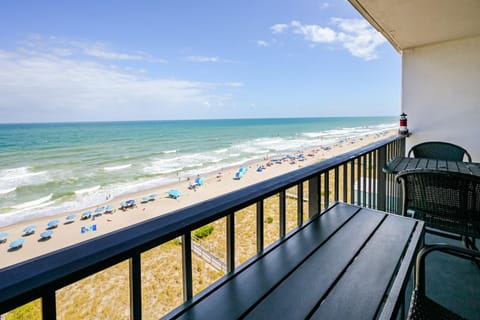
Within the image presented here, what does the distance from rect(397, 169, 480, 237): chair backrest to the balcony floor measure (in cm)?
38

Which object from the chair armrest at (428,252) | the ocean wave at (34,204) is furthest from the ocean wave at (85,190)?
the chair armrest at (428,252)

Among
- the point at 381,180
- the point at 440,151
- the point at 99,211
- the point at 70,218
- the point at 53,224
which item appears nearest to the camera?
the point at 381,180

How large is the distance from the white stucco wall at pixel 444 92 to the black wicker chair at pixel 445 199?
2.34 m

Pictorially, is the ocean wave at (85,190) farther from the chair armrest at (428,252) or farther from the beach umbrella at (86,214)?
the chair armrest at (428,252)

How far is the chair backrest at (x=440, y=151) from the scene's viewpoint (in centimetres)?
254

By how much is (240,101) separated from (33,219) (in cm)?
3141

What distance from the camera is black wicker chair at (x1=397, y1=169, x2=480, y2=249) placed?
136 cm

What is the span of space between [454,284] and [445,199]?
23.8 inches

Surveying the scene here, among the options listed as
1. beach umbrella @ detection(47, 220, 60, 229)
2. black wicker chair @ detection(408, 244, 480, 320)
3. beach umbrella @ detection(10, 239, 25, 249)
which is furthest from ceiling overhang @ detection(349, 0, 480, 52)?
beach umbrella @ detection(47, 220, 60, 229)

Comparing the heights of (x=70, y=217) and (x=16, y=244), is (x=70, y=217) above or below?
above

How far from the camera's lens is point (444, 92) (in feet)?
11.0

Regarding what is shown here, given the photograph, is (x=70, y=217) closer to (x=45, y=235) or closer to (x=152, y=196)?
(x=45, y=235)

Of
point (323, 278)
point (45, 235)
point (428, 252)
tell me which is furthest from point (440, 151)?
point (45, 235)

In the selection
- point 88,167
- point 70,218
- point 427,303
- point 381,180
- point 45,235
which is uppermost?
point 381,180
